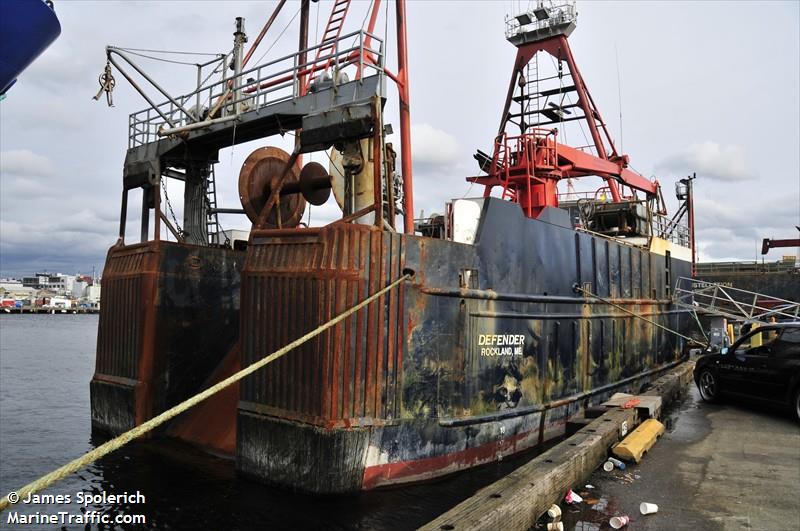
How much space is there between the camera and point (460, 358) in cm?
821

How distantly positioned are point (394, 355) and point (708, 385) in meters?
7.99

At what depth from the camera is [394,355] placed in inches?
295

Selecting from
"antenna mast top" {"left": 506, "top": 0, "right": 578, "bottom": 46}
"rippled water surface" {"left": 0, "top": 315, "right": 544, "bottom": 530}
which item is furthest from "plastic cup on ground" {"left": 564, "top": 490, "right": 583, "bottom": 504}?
"antenna mast top" {"left": 506, "top": 0, "right": 578, "bottom": 46}

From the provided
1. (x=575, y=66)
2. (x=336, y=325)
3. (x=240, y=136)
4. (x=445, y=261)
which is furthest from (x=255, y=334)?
(x=575, y=66)

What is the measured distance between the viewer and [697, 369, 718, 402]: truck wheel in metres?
11.8

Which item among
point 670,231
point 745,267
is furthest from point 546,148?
point 745,267

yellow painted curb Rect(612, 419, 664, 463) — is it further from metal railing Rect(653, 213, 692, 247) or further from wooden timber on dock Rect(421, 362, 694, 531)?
metal railing Rect(653, 213, 692, 247)

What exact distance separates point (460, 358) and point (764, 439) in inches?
190

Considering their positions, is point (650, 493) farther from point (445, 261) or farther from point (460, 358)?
point (445, 261)

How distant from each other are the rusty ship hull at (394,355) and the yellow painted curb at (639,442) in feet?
5.80

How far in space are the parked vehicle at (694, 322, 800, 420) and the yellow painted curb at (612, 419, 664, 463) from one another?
2.55 meters

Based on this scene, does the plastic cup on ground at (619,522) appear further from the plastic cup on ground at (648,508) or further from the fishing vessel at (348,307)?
the fishing vessel at (348,307)

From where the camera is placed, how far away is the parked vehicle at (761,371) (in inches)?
380

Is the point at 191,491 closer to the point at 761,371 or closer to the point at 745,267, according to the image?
the point at 761,371
